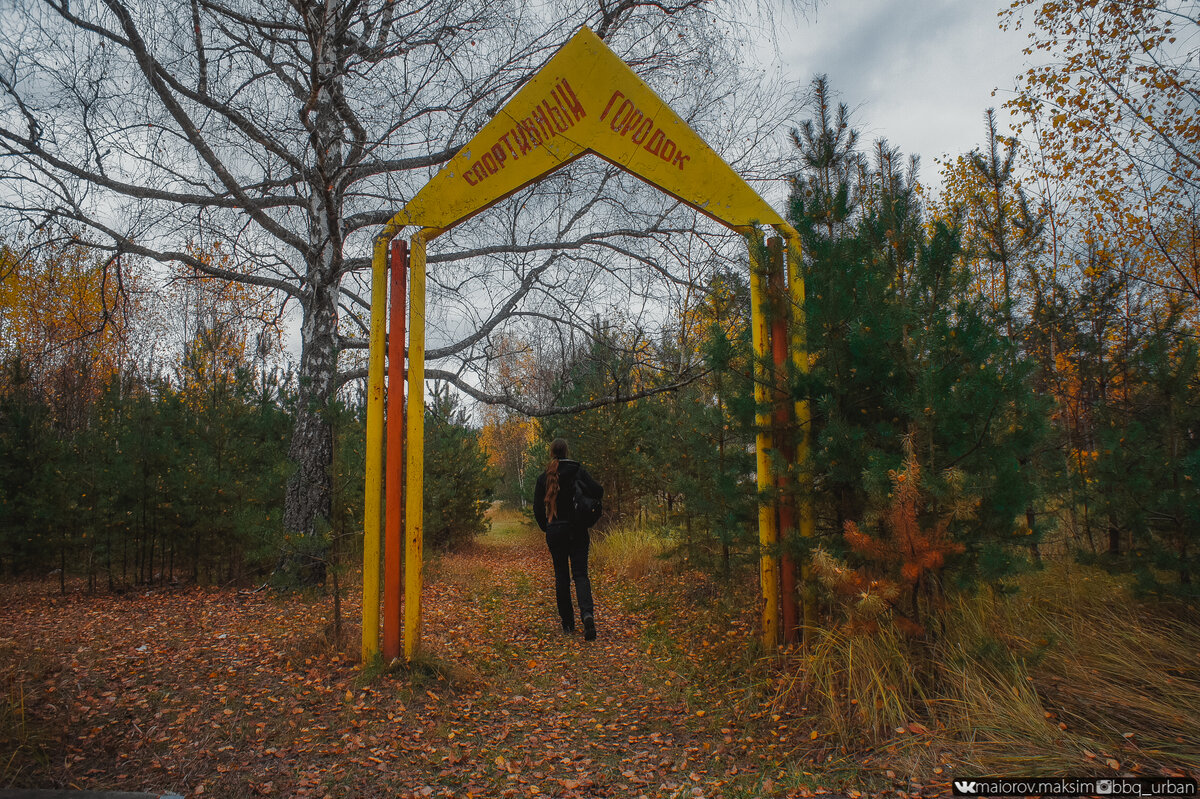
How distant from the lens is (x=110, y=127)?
5527 millimetres

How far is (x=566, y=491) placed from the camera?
18.6 feet

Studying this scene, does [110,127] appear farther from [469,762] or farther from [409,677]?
[469,762]

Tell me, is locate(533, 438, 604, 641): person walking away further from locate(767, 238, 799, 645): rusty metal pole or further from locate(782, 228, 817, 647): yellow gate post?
locate(782, 228, 817, 647): yellow gate post

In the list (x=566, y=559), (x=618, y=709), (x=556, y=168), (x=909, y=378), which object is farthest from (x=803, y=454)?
(x=556, y=168)

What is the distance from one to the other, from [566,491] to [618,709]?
208 cm

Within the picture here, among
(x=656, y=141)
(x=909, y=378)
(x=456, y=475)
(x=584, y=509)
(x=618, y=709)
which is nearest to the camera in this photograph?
(x=909, y=378)

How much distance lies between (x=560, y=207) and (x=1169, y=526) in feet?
22.1

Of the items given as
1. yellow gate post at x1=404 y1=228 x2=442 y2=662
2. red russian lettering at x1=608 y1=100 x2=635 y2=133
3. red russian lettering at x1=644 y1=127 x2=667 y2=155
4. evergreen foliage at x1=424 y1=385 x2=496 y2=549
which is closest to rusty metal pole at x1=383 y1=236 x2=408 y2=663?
yellow gate post at x1=404 y1=228 x2=442 y2=662

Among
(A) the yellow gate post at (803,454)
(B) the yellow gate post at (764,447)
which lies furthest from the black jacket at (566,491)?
(A) the yellow gate post at (803,454)

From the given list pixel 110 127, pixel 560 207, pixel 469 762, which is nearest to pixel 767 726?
pixel 469 762

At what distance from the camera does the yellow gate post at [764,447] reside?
4.18m

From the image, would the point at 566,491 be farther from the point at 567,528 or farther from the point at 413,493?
the point at 413,493

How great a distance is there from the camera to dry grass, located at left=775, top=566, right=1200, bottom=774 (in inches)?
106

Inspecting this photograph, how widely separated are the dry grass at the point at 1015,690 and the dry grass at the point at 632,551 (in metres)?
4.36
